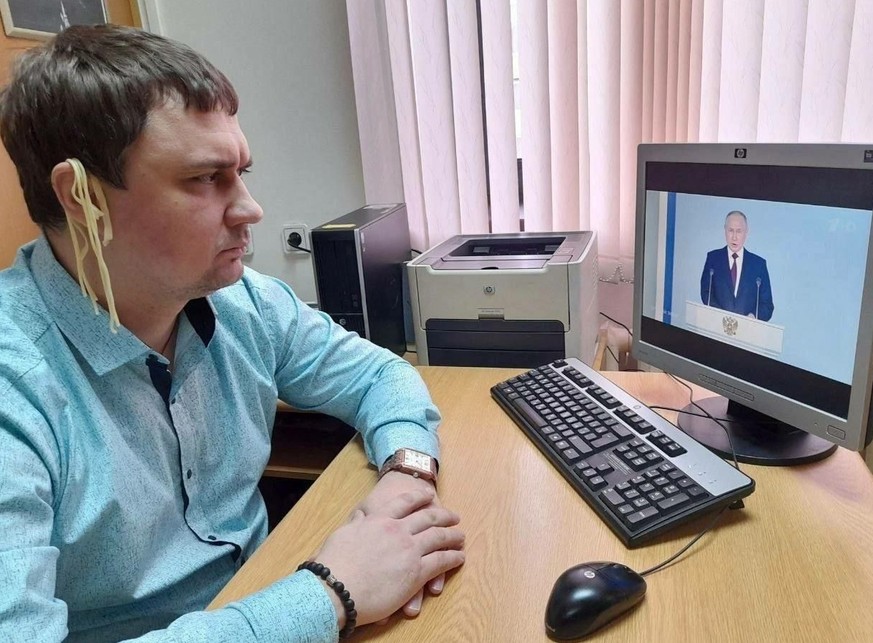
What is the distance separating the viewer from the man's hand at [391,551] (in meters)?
0.72

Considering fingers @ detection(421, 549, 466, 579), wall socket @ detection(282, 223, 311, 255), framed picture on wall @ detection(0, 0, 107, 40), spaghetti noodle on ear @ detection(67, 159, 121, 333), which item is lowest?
fingers @ detection(421, 549, 466, 579)

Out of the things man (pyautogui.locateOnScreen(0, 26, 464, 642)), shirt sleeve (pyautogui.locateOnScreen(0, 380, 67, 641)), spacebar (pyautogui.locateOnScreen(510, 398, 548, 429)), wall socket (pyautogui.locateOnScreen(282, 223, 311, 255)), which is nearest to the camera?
shirt sleeve (pyautogui.locateOnScreen(0, 380, 67, 641))

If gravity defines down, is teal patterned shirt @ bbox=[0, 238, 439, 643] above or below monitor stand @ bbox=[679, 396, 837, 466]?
above

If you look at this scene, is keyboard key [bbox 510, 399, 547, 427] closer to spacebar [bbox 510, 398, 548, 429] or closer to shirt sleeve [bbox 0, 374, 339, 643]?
spacebar [bbox 510, 398, 548, 429]

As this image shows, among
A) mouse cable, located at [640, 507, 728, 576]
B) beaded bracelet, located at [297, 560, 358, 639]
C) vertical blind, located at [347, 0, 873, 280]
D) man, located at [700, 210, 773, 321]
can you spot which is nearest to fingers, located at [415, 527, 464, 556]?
beaded bracelet, located at [297, 560, 358, 639]

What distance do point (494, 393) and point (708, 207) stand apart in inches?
18.8

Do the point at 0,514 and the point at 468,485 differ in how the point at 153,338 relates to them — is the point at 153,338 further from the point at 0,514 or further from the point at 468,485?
the point at 468,485

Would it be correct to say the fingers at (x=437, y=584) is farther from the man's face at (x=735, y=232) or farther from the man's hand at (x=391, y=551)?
the man's face at (x=735, y=232)

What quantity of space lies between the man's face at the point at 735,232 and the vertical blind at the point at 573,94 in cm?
65

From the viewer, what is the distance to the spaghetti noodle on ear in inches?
29.8

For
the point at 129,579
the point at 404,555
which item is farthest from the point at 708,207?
the point at 129,579

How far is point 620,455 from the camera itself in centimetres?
92

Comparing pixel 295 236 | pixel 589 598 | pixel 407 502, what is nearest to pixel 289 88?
pixel 295 236

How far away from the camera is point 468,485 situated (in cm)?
96
